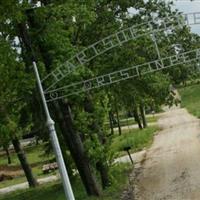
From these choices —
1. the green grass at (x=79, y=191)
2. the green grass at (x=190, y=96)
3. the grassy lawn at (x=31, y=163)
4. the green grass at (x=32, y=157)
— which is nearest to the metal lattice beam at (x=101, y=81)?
the green grass at (x=79, y=191)

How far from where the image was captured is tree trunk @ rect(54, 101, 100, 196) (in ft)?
72.5

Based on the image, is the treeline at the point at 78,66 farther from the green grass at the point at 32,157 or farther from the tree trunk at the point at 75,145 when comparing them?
the green grass at the point at 32,157

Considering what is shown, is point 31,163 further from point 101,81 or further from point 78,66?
point 101,81

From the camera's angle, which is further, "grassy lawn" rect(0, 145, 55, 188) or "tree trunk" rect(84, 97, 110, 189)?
"grassy lawn" rect(0, 145, 55, 188)

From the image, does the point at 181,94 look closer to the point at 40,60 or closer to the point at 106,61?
the point at 106,61

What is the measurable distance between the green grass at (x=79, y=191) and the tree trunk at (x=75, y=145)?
454mm

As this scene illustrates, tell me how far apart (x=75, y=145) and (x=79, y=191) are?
11.1 ft

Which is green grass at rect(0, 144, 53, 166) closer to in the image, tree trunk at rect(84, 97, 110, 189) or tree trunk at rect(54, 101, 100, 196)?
tree trunk at rect(84, 97, 110, 189)

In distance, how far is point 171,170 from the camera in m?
27.2

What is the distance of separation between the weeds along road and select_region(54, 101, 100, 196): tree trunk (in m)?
1.57

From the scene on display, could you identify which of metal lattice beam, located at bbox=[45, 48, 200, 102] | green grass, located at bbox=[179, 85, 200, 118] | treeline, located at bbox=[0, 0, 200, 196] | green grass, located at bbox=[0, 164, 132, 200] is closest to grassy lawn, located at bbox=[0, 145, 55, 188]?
green grass, located at bbox=[0, 164, 132, 200]

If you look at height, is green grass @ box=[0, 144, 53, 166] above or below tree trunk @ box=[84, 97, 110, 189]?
below

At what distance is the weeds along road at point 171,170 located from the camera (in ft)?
71.7

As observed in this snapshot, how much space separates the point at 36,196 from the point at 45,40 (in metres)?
9.57
